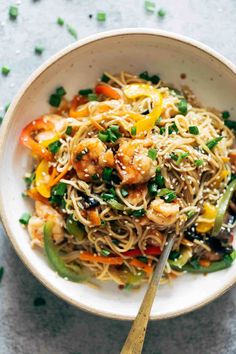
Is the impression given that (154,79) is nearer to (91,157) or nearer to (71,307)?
(91,157)

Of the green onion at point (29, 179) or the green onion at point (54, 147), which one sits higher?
the green onion at point (54, 147)

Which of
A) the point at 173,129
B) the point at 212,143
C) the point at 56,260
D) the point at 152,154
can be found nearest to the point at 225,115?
the point at 212,143

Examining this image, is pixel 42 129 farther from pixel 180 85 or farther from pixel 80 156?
pixel 180 85

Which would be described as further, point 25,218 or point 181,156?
point 25,218

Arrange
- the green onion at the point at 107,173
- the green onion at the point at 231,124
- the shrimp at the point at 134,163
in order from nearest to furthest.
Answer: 1. the shrimp at the point at 134,163
2. the green onion at the point at 107,173
3. the green onion at the point at 231,124

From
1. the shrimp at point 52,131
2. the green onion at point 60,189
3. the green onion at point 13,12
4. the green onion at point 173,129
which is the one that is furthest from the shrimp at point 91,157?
the green onion at point 13,12

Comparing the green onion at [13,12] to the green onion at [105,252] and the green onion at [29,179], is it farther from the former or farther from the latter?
the green onion at [105,252]
